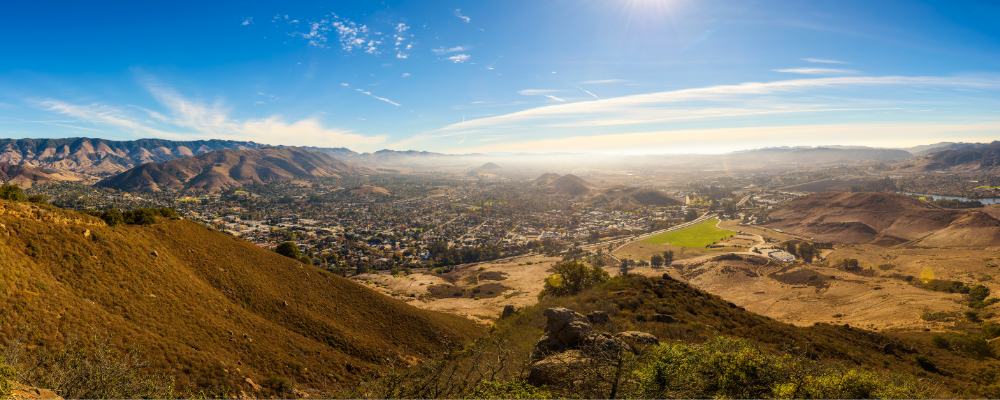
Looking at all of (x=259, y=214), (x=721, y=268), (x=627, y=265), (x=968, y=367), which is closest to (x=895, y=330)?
(x=968, y=367)

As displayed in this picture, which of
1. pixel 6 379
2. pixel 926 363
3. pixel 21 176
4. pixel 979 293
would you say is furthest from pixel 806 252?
pixel 21 176

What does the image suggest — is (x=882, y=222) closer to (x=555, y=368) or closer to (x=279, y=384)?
(x=555, y=368)

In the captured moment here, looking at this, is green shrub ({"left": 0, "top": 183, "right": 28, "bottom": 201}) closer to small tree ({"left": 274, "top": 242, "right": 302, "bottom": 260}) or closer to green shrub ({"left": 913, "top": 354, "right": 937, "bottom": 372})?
small tree ({"left": 274, "top": 242, "right": 302, "bottom": 260})

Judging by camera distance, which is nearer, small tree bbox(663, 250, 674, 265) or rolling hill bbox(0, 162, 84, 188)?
small tree bbox(663, 250, 674, 265)

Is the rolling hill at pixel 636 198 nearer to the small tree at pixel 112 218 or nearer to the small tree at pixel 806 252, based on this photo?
the small tree at pixel 806 252

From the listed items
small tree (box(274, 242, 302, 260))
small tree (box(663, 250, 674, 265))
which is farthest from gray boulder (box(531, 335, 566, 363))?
small tree (box(663, 250, 674, 265))

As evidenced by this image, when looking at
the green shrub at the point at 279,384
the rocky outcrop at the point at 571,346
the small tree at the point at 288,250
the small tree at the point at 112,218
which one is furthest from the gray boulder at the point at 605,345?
the small tree at the point at 288,250
